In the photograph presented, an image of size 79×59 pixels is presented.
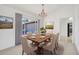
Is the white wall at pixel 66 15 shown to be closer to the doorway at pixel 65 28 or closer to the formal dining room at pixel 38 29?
the formal dining room at pixel 38 29

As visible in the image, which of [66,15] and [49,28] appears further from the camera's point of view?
[66,15]

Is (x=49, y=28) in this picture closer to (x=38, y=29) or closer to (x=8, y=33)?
(x=38, y=29)

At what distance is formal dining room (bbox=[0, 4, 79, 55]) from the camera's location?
355 centimetres

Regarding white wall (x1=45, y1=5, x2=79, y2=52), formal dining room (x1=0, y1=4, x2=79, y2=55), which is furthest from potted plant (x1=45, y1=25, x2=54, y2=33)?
white wall (x1=45, y1=5, x2=79, y2=52)

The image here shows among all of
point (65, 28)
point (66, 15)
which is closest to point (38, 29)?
point (65, 28)

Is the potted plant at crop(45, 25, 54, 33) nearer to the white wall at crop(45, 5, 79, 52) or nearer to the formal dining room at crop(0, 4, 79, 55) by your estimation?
the formal dining room at crop(0, 4, 79, 55)

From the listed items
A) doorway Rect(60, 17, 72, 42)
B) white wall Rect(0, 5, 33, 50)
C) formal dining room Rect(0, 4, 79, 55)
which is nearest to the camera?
formal dining room Rect(0, 4, 79, 55)

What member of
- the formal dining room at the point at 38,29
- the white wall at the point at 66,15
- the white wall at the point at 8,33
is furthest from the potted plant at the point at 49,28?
the white wall at the point at 8,33

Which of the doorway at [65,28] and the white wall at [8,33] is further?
the white wall at [8,33]

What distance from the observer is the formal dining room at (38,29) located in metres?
3.55

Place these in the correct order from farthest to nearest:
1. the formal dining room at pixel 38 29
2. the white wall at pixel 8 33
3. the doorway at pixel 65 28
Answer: the white wall at pixel 8 33, the doorway at pixel 65 28, the formal dining room at pixel 38 29

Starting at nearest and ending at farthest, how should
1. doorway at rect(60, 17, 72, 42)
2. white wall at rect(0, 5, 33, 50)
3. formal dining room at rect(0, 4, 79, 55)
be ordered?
formal dining room at rect(0, 4, 79, 55) → doorway at rect(60, 17, 72, 42) → white wall at rect(0, 5, 33, 50)

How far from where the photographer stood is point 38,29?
3.58 metres

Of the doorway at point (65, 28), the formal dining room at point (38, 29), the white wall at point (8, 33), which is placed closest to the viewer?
the formal dining room at point (38, 29)
